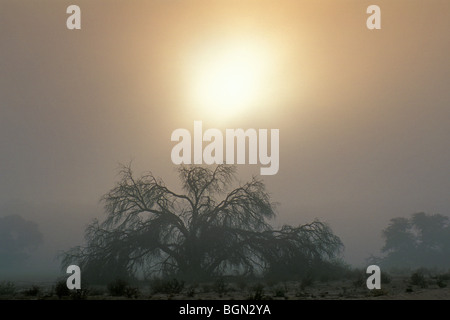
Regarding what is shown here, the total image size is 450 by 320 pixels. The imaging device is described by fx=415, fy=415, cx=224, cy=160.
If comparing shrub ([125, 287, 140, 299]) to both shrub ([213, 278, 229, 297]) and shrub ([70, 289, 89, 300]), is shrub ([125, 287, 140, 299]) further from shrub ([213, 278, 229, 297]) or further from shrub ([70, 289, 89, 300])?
shrub ([213, 278, 229, 297])

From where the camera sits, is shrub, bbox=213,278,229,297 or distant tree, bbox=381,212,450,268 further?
distant tree, bbox=381,212,450,268

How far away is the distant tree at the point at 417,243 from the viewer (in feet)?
173

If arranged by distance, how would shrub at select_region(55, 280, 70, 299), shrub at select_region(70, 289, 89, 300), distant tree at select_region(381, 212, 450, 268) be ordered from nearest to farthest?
shrub at select_region(70, 289, 89, 300)
shrub at select_region(55, 280, 70, 299)
distant tree at select_region(381, 212, 450, 268)

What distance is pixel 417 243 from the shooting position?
55812mm

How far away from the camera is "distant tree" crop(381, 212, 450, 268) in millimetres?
52681

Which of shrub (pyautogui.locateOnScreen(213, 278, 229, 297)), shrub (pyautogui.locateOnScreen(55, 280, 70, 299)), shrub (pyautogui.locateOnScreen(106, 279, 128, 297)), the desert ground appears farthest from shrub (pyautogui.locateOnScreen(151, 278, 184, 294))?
shrub (pyautogui.locateOnScreen(55, 280, 70, 299))

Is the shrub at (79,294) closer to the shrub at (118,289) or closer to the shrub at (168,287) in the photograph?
the shrub at (118,289)

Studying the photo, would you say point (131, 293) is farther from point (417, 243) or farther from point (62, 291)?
point (417, 243)

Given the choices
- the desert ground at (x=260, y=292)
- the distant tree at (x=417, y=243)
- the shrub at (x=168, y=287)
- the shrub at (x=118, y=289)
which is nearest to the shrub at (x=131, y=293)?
the desert ground at (x=260, y=292)
